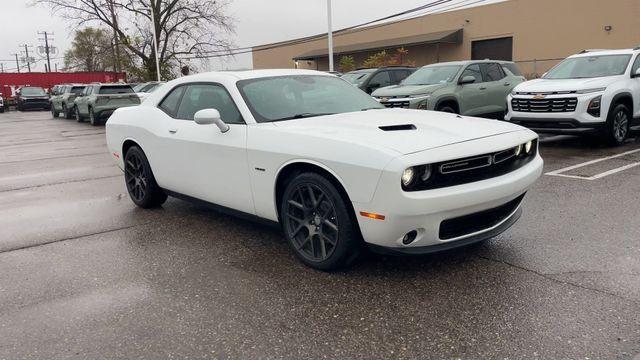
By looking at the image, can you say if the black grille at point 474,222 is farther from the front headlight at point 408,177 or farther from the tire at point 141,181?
the tire at point 141,181

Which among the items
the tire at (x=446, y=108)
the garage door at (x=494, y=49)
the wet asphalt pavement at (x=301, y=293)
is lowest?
the wet asphalt pavement at (x=301, y=293)

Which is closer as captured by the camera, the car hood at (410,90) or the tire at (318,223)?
the tire at (318,223)

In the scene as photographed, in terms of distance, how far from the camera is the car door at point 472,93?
10938mm

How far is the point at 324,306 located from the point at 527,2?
28.6 m

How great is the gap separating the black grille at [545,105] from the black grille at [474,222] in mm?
5792

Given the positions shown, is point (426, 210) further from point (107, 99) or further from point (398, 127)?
point (107, 99)

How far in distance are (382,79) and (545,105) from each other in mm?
6266

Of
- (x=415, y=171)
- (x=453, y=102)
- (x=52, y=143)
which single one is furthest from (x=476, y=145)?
(x=52, y=143)

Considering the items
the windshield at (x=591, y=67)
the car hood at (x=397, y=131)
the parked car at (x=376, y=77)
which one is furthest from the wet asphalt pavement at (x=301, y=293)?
the parked car at (x=376, y=77)

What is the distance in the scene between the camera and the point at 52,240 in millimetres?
5012

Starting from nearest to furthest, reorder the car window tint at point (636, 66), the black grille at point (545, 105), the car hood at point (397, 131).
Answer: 1. the car hood at point (397, 131)
2. the black grille at point (545, 105)
3. the car window tint at point (636, 66)

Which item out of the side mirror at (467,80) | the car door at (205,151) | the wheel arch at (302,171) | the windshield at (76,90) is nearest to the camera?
the wheel arch at (302,171)

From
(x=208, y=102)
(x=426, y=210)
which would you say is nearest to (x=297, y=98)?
(x=208, y=102)

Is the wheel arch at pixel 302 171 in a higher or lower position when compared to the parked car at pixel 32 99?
lower
